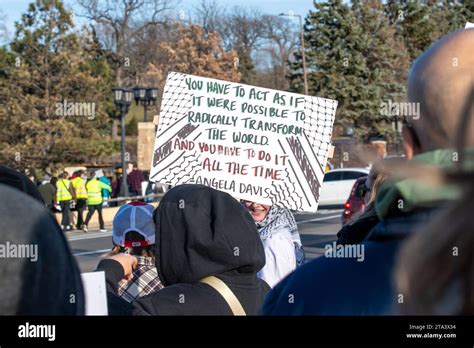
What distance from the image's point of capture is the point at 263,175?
519 cm

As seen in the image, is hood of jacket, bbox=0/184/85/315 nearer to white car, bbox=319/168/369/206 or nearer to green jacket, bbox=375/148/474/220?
green jacket, bbox=375/148/474/220

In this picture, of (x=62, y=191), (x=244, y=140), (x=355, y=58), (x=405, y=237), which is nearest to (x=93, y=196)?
(x=62, y=191)

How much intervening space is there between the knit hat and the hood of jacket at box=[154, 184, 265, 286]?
0.58m

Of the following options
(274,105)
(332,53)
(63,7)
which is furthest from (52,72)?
(274,105)

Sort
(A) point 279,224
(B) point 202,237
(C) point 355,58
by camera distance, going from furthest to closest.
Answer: (C) point 355,58 < (A) point 279,224 < (B) point 202,237

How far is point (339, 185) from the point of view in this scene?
28.6m

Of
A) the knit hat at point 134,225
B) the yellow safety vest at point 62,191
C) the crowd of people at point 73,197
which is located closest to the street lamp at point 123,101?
the crowd of people at point 73,197

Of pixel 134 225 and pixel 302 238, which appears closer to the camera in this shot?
pixel 134 225

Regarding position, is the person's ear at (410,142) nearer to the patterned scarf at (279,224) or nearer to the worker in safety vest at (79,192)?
the patterned scarf at (279,224)

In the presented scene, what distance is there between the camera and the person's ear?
150 centimetres

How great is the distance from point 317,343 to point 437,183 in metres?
0.59

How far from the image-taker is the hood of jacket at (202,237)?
129 inches

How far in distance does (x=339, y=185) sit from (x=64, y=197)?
9.93 m

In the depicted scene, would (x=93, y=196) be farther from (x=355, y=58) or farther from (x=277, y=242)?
(x=355, y=58)
